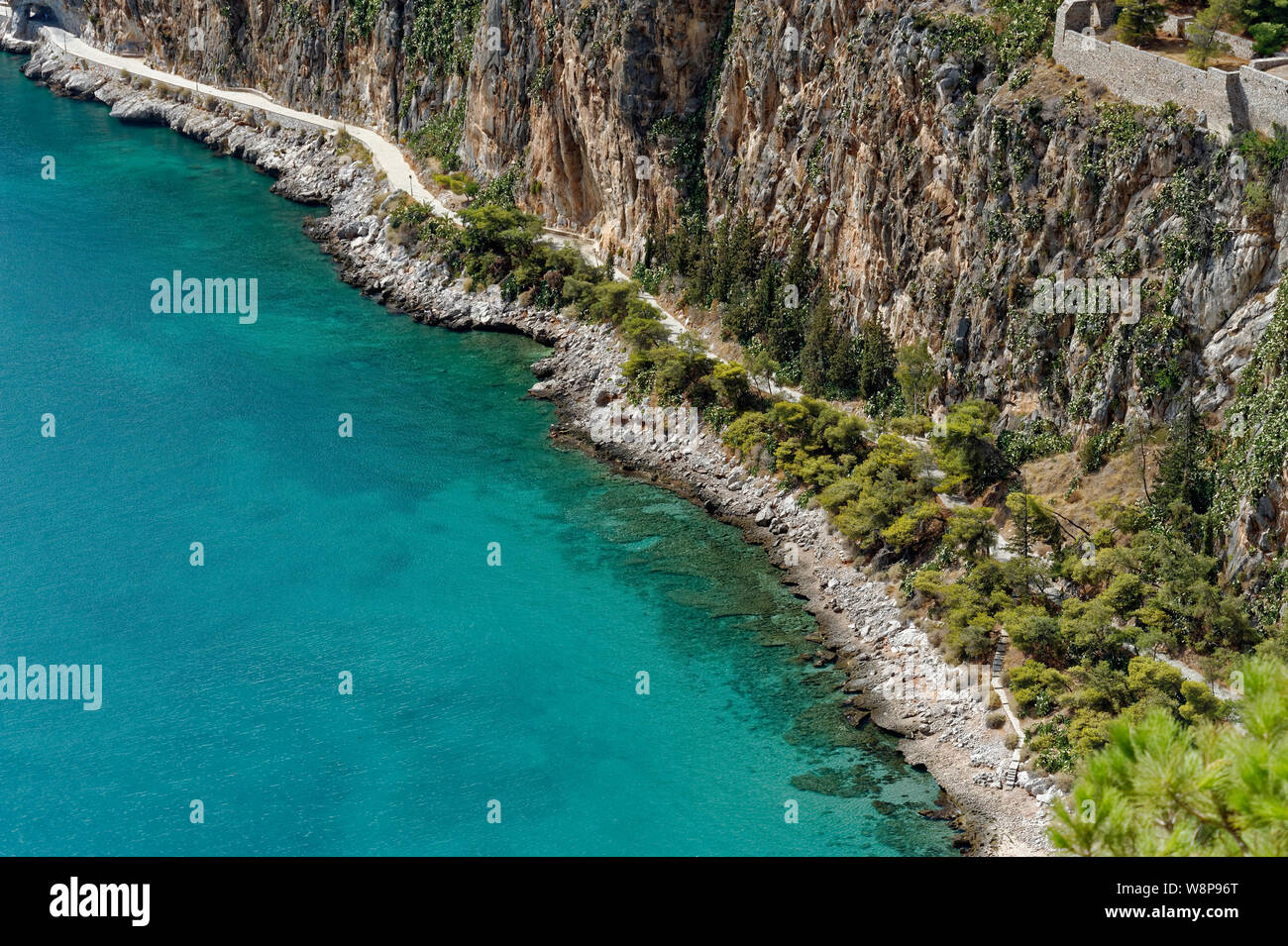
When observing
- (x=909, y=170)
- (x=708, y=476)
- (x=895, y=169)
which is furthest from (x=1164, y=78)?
(x=708, y=476)

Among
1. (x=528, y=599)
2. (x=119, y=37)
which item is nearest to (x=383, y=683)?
(x=528, y=599)

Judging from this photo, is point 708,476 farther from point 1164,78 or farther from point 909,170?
point 1164,78

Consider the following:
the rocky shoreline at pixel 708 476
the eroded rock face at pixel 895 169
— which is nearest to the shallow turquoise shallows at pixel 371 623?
the rocky shoreline at pixel 708 476

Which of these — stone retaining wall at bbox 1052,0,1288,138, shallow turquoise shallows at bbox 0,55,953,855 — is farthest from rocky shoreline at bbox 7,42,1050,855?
stone retaining wall at bbox 1052,0,1288,138

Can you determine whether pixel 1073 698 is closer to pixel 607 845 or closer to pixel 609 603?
pixel 607 845

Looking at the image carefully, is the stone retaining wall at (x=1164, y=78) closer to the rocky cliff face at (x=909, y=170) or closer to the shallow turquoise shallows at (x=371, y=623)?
the rocky cliff face at (x=909, y=170)

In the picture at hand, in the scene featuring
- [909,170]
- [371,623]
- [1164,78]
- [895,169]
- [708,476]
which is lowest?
[371,623]
